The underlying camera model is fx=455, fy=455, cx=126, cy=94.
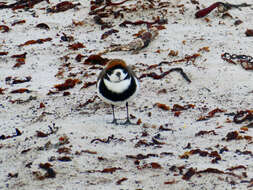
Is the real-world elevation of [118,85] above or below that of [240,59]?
above

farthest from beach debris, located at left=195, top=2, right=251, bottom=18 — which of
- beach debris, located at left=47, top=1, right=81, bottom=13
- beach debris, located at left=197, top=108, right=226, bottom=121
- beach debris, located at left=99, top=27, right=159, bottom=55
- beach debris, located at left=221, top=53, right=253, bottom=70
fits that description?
beach debris, located at left=197, top=108, right=226, bottom=121

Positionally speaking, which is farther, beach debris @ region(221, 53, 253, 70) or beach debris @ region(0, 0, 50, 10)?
beach debris @ region(0, 0, 50, 10)

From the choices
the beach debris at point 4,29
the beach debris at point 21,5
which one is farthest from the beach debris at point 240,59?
the beach debris at point 21,5

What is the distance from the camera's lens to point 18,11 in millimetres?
9781

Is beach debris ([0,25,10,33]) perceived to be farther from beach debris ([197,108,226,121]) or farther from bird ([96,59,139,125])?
beach debris ([197,108,226,121])

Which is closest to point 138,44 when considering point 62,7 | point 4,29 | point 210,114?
point 210,114

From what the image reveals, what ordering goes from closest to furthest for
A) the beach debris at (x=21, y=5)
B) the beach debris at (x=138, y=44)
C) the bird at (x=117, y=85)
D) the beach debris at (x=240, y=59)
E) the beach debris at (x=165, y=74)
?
the bird at (x=117, y=85) < the beach debris at (x=165, y=74) < the beach debris at (x=240, y=59) < the beach debris at (x=138, y=44) < the beach debris at (x=21, y=5)

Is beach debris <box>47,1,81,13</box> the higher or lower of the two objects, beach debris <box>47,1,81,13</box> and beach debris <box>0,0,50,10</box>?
the higher

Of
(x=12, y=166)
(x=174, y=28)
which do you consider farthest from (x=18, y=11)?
(x=12, y=166)

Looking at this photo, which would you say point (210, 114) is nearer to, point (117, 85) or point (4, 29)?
point (117, 85)

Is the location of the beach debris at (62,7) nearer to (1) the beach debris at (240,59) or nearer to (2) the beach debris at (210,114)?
(1) the beach debris at (240,59)

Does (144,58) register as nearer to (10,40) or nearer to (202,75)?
(202,75)

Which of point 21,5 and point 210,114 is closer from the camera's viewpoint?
point 210,114

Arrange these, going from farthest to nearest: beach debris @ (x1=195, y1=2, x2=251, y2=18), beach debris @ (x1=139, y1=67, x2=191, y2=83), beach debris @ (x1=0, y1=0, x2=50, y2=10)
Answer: beach debris @ (x1=0, y1=0, x2=50, y2=10) < beach debris @ (x1=195, y1=2, x2=251, y2=18) < beach debris @ (x1=139, y1=67, x2=191, y2=83)
